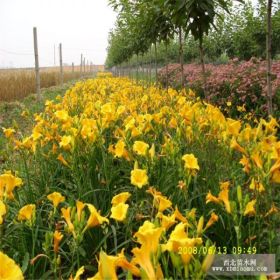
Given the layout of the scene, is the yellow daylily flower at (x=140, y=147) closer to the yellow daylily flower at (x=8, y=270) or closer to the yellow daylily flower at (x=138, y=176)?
the yellow daylily flower at (x=138, y=176)

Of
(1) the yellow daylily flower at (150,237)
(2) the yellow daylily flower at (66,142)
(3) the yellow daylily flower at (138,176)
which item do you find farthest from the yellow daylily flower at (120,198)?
(2) the yellow daylily flower at (66,142)

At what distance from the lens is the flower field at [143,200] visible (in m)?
1.39

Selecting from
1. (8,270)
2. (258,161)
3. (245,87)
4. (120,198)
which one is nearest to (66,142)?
(120,198)

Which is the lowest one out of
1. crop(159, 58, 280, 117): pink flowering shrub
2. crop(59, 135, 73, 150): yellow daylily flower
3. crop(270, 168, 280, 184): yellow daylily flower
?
crop(270, 168, 280, 184): yellow daylily flower

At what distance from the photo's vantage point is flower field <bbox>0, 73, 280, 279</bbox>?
1389mm

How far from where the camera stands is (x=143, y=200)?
6.58 ft

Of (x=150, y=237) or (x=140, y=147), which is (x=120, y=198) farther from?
(x=140, y=147)

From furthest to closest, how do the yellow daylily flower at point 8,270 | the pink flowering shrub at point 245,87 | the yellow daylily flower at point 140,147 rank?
1. the pink flowering shrub at point 245,87
2. the yellow daylily flower at point 140,147
3. the yellow daylily flower at point 8,270

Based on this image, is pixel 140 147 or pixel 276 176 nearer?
pixel 276 176

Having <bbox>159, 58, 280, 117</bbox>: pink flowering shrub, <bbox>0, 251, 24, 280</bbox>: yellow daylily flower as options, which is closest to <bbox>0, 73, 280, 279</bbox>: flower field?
<bbox>0, 251, 24, 280</bbox>: yellow daylily flower

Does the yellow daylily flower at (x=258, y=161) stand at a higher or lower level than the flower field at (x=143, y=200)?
higher

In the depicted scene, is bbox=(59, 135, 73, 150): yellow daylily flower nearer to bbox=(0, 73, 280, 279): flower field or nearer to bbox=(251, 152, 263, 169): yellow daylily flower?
bbox=(0, 73, 280, 279): flower field

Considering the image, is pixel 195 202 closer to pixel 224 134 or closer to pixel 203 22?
pixel 224 134

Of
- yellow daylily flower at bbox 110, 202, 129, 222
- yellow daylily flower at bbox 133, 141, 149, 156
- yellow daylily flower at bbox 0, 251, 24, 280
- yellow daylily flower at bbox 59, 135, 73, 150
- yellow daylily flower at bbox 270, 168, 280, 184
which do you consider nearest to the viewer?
yellow daylily flower at bbox 0, 251, 24, 280
